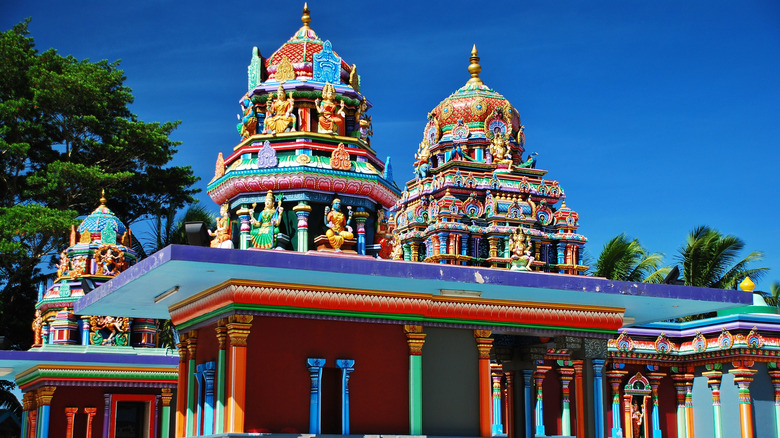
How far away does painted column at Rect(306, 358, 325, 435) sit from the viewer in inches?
705

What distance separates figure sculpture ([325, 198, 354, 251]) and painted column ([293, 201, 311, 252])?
44 cm

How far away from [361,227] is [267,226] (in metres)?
2.09

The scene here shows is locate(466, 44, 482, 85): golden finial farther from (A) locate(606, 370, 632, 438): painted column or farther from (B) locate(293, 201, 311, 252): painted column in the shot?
(B) locate(293, 201, 311, 252): painted column

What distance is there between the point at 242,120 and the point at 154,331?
9.17 meters

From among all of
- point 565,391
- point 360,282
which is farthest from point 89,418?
point 565,391

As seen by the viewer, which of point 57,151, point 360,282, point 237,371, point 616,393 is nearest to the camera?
point 237,371

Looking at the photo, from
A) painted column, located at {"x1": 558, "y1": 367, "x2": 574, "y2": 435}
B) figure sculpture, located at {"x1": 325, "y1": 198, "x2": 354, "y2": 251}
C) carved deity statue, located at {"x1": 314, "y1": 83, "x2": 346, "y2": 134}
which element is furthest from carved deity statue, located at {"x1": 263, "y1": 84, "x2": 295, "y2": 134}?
painted column, located at {"x1": 558, "y1": 367, "x2": 574, "y2": 435}

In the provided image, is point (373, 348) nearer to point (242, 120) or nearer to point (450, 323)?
point (450, 323)

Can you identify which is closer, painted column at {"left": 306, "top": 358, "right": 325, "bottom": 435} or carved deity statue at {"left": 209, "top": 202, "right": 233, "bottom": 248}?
painted column at {"left": 306, "top": 358, "right": 325, "bottom": 435}

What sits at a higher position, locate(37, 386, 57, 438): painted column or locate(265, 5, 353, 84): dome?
locate(265, 5, 353, 84): dome

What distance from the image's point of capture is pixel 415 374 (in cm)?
1906

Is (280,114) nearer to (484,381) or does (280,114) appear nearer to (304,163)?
(304,163)

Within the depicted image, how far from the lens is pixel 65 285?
2986cm

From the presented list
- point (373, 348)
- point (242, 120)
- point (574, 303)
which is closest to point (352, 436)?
point (373, 348)
